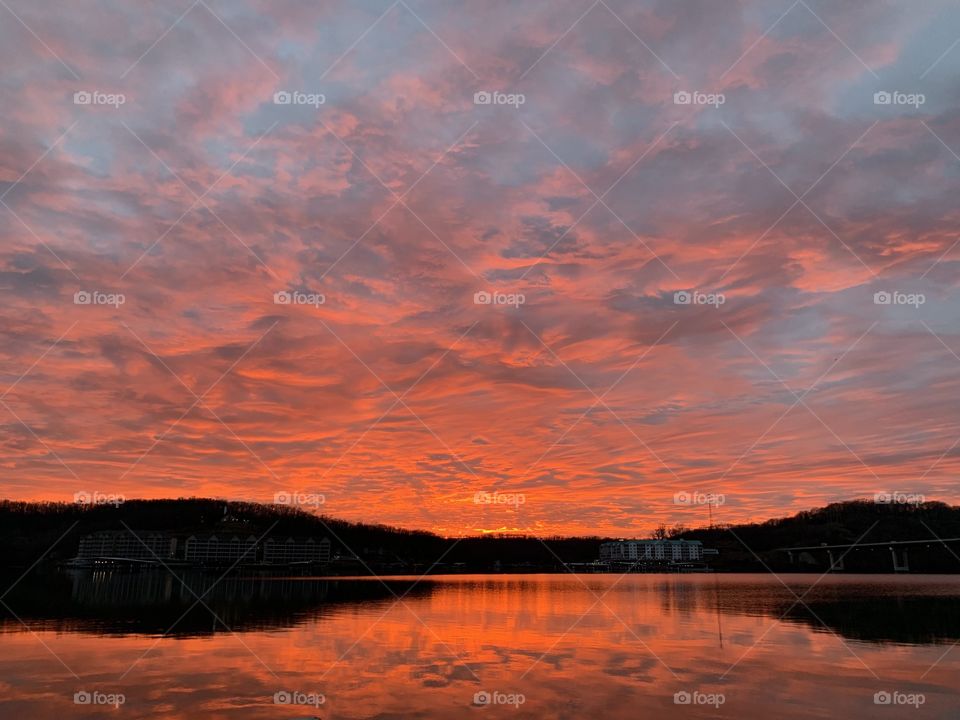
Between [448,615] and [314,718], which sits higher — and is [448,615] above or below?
below

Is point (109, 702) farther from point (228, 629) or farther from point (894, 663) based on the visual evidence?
point (894, 663)

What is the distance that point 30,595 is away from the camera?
94.0 meters

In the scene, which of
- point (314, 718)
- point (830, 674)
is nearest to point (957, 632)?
point (830, 674)

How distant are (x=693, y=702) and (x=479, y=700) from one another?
9.57m

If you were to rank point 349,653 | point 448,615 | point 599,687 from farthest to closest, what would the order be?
1. point 448,615
2. point 349,653
3. point 599,687

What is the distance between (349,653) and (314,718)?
18.8m

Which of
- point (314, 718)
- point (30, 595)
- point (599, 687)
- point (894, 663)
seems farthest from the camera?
point (30, 595)

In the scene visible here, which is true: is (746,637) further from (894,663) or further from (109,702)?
(109,702)

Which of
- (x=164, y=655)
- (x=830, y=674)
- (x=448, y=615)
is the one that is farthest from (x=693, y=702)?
(x=448, y=615)

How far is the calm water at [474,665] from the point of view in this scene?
2862cm

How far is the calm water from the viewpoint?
28625 mm

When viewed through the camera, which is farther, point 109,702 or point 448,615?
point 448,615

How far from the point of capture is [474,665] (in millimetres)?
39156

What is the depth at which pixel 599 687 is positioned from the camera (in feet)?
107
